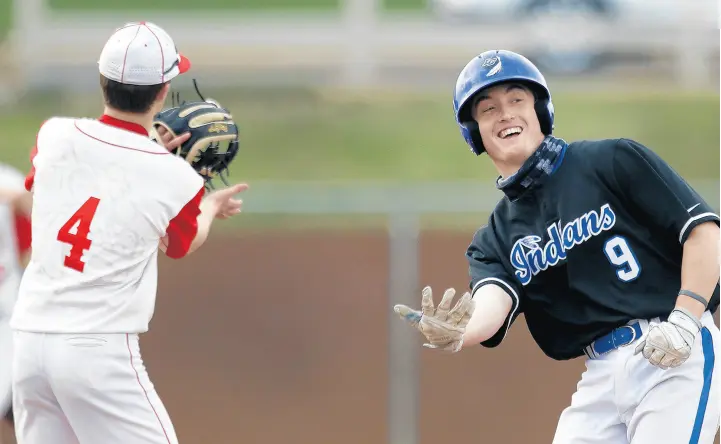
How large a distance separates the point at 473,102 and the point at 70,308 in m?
1.60

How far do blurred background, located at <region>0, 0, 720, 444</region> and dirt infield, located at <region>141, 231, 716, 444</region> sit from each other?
14mm

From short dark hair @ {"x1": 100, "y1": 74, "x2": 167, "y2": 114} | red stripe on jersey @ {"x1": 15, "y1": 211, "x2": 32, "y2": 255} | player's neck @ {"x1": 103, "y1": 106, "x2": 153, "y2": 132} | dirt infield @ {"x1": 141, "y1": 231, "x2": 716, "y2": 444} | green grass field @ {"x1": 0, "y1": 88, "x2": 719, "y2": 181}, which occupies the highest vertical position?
green grass field @ {"x1": 0, "y1": 88, "x2": 719, "y2": 181}

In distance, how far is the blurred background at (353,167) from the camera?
8375mm

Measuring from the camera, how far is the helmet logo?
4.10 metres

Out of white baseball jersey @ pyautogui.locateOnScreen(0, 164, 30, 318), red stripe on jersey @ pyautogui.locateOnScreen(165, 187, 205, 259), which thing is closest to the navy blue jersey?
red stripe on jersey @ pyautogui.locateOnScreen(165, 187, 205, 259)

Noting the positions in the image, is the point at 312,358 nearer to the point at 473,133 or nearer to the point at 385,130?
the point at 473,133

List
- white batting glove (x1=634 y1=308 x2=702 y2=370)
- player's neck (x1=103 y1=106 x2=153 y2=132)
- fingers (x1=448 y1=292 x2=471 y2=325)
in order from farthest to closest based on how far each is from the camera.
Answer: player's neck (x1=103 y1=106 x2=153 y2=132)
fingers (x1=448 y1=292 x2=471 y2=325)
white batting glove (x1=634 y1=308 x2=702 y2=370)

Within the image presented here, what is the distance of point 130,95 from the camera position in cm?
403

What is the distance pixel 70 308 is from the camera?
151 inches

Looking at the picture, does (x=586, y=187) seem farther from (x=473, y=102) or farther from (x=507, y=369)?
(x=507, y=369)

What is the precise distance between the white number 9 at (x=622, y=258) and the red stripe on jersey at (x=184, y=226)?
1.43 metres

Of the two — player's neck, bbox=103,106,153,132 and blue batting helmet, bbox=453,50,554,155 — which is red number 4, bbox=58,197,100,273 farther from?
blue batting helmet, bbox=453,50,554,155

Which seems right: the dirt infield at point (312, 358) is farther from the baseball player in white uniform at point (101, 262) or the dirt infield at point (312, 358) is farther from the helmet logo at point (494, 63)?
the baseball player in white uniform at point (101, 262)

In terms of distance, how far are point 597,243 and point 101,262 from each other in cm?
169
